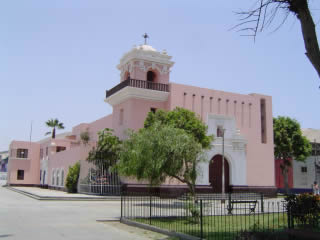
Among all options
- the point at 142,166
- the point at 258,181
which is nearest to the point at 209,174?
the point at 258,181

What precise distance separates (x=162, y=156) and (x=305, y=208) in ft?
20.8

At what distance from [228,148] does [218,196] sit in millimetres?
4507

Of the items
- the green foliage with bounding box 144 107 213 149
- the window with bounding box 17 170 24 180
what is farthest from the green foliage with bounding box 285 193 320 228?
the window with bounding box 17 170 24 180

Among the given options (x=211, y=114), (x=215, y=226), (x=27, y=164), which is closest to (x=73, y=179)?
(x=211, y=114)

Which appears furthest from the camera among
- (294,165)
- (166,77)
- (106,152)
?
(294,165)

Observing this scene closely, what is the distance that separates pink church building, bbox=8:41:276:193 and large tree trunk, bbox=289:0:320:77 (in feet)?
61.9

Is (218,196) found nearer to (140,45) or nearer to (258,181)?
(258,181)

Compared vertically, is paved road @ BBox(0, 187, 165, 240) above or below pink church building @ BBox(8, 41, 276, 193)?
below

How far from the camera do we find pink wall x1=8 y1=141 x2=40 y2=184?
46.3 m

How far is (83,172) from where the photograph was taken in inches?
1082

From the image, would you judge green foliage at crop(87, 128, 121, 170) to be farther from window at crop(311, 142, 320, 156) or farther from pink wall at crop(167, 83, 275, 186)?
window at crop(311, 142, 320, 156)

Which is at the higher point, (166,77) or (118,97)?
(166,77)

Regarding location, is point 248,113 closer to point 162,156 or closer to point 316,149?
point 316,149

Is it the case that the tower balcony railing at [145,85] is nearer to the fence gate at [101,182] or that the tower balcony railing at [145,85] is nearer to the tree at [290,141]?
the fence gate at [101,182]
